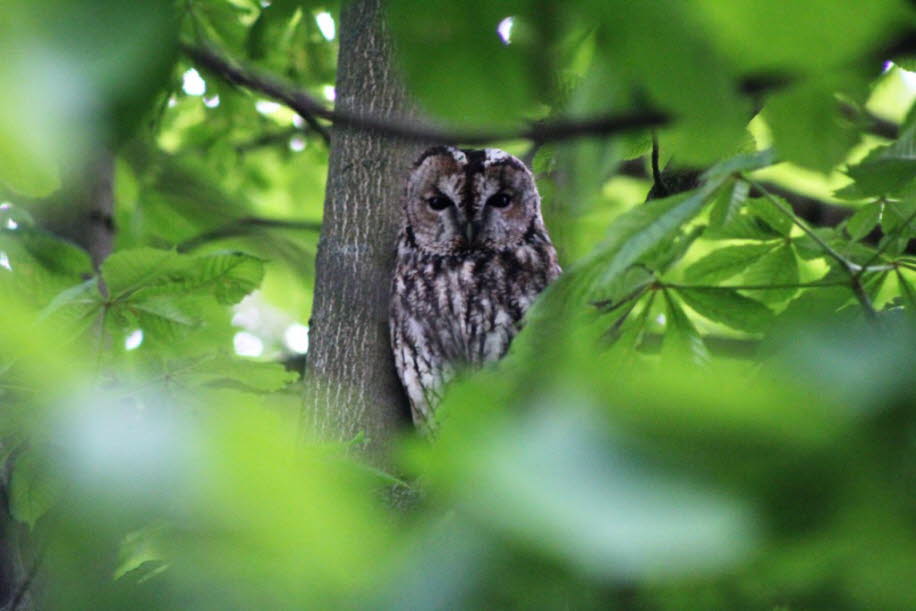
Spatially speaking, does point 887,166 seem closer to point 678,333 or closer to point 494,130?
point 678,333

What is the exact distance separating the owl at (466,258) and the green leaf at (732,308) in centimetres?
134

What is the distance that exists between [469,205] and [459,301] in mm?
313

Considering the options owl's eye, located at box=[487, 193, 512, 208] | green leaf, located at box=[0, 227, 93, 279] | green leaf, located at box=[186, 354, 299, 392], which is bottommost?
green leaf, located at box=[186, 354, 299, 392]

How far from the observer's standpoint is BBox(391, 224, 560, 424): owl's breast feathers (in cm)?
253

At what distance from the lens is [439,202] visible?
282cm

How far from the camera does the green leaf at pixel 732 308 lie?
121cm

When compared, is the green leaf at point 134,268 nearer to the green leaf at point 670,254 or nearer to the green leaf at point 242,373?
the green leaf at point 242,373

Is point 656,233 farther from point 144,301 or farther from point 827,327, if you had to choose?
point 144,301

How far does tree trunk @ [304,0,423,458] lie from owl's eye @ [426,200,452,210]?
2.03 ft

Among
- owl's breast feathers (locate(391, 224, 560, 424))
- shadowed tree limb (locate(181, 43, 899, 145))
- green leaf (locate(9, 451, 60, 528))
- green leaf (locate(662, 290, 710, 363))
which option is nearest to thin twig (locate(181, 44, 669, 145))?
shadowed tree limb (locate(181, 43, 899, 145))

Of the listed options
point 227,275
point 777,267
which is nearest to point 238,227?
point 227,275

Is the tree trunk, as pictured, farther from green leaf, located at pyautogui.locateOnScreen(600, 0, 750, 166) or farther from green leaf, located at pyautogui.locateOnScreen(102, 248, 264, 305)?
green leaf, located at pyautogui.locateOnScreen(600, 0, 750, 166)

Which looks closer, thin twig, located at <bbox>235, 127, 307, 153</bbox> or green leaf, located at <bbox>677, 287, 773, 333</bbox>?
green leaf, located at <bbox>677, 287, 773, 333</bbox>

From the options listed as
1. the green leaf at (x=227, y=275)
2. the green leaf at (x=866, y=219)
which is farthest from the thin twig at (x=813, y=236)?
the green leaf at (x=227, y=275)
